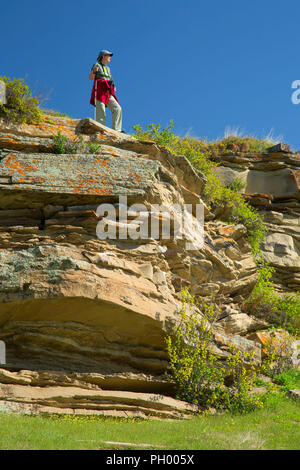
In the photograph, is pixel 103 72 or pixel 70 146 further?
pixel 103 72

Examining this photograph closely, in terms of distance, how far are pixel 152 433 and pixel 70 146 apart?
28.3ft

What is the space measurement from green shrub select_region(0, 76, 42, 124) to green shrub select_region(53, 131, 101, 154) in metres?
1.38

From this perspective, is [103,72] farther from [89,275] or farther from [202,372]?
[202,372]

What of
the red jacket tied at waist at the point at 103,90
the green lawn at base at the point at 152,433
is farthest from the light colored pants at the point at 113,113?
the green lawn at base at the point at 152,433

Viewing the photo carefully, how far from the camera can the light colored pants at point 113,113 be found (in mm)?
16442

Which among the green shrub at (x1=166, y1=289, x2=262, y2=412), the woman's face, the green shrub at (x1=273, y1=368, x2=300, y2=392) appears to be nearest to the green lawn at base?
the green shrub at (x1=166, y1=289, x2=262, y2=412)

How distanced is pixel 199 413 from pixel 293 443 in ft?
8.21

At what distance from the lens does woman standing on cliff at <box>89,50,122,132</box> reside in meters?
16.3

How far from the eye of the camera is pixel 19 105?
14.3 metres

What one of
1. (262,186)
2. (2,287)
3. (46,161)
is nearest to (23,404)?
(2,287)

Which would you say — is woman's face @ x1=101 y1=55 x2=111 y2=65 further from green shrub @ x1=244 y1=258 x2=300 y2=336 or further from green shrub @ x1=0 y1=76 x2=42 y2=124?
green shrub @ x1=244 y1=258 x2=300 y2=336

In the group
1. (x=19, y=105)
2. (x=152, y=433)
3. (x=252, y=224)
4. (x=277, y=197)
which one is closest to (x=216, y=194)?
(x=252, y=224)

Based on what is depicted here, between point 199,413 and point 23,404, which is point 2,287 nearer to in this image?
point 23,404

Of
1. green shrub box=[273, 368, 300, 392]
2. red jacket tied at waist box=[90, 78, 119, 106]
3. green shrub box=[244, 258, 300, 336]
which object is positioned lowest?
green shrub box=[273, 368, 300, 392]
